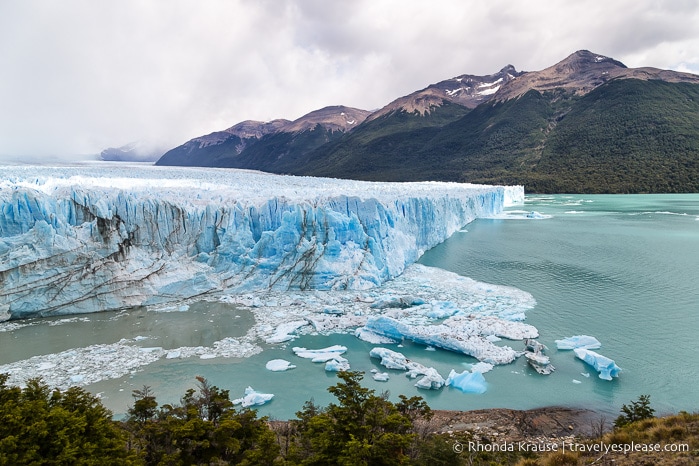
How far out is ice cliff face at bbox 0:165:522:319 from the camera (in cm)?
1129

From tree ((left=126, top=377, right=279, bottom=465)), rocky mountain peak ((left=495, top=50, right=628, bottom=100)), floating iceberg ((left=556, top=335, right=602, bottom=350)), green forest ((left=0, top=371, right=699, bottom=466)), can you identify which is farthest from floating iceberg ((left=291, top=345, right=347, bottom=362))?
rocky mountain peak ((left=495, top=50, right=628, bottom=100))

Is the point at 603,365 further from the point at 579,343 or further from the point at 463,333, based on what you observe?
the point at 463,333

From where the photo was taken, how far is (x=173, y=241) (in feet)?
44.2

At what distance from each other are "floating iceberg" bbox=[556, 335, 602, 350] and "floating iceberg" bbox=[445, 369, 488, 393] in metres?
2.60

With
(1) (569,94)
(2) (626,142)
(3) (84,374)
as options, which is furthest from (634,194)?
(3) (84,374)

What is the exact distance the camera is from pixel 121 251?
1237cm

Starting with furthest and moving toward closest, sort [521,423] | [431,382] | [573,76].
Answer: [573,76] < [431,382] < [521,423]

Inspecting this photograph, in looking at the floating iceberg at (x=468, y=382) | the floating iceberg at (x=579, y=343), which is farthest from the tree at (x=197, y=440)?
the floating iceberg at (x=579, y=343)

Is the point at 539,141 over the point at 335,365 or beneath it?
over

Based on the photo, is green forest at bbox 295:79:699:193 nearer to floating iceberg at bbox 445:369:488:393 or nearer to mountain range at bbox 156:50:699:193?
mountain range at bbox 156:50:699:193

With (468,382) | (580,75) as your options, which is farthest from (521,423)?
(580,75)

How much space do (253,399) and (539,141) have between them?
63.6 metres

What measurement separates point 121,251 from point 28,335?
324 centimetres

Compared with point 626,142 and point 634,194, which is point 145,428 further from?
point 626,142
